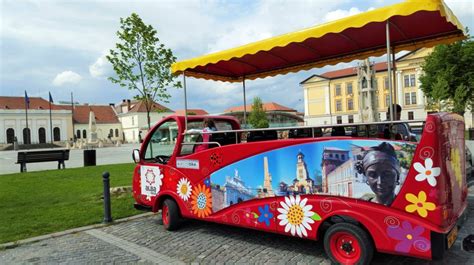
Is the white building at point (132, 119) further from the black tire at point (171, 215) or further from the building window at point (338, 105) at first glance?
the black tire at point (171, 215)

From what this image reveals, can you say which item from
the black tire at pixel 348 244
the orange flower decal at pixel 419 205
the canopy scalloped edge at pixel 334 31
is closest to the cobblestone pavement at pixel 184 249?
the black tire at pixel 348 244

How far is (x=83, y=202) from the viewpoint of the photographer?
8727 mm

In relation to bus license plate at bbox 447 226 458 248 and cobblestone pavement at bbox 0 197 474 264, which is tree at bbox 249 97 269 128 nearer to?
cobblestone pavement at bbox 0 197 474 264

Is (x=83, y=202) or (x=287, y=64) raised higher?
(x=287, y=64)

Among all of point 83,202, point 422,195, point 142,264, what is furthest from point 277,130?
point 83,202

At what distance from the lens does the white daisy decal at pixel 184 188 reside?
5.85m

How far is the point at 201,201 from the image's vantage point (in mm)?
5672

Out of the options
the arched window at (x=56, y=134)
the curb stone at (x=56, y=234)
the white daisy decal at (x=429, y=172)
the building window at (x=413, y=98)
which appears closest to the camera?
the white daisy decal at (x=429, y=172)

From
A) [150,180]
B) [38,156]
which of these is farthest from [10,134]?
[150,180]

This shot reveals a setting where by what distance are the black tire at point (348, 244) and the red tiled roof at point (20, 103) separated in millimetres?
92560

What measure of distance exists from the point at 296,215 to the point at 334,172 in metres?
0.79

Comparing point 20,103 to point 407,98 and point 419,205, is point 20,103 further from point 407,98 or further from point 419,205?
point 419,205

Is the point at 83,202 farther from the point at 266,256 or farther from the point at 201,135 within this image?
the point at 266,256

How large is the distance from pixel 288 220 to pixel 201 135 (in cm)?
217
